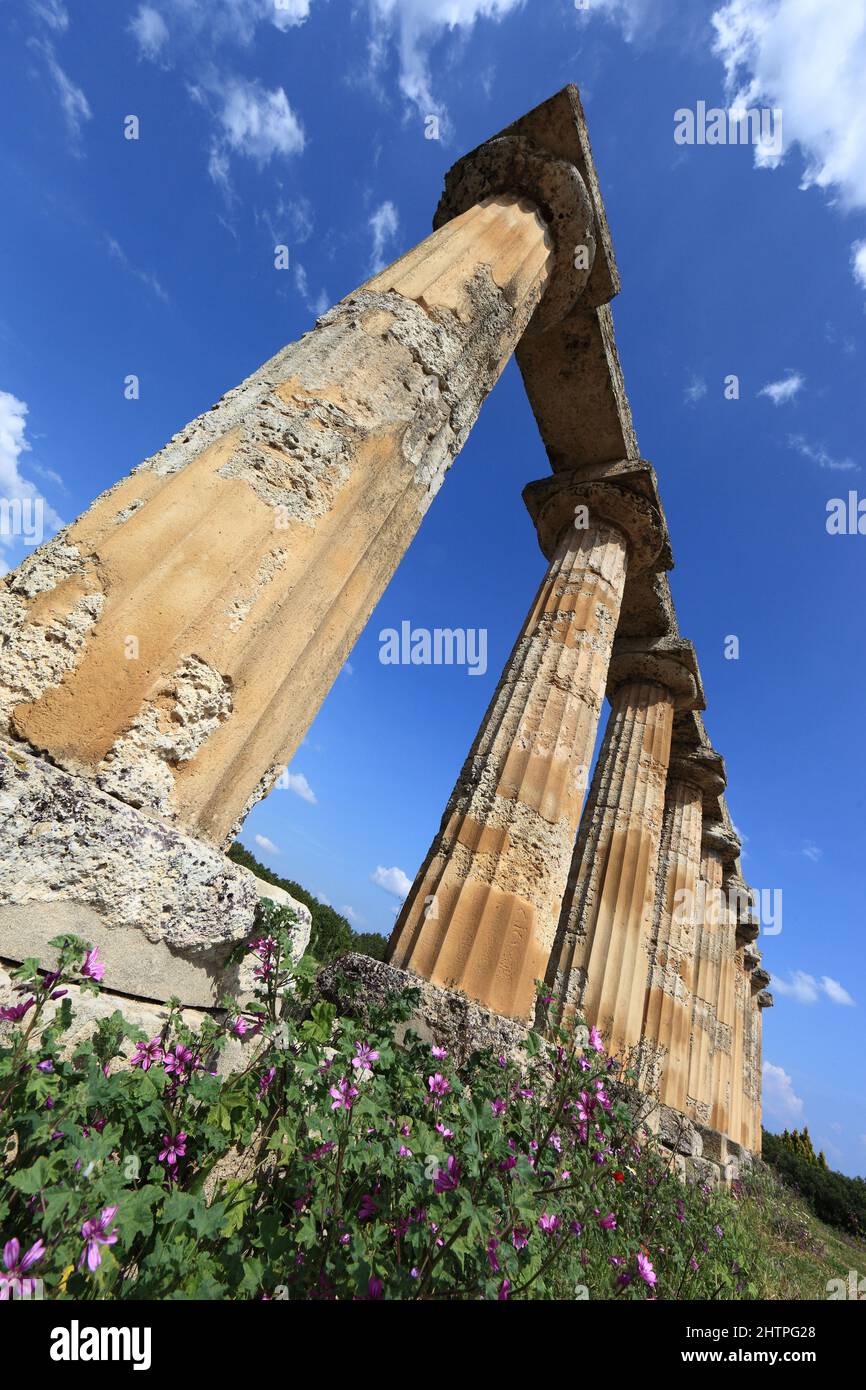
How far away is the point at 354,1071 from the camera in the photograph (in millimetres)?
2000

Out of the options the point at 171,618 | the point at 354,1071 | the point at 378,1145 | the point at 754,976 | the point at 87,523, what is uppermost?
the point at 754,976

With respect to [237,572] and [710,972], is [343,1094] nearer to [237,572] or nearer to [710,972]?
[237,572]

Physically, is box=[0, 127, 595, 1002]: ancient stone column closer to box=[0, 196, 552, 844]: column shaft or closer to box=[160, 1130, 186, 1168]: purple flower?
box=[0, 196, 552, 844]: column shaft

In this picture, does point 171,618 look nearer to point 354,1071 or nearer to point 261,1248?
point 354,1071

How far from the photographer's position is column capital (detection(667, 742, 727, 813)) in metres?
11.2

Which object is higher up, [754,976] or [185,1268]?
[754,976]

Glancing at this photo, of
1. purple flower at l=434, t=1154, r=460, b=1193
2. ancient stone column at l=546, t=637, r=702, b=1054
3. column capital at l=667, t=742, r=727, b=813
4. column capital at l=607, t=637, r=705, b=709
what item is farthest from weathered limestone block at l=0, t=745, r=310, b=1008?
column capital at l=667, t=742, r=727, b=813

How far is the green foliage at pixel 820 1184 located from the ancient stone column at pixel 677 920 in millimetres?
20322

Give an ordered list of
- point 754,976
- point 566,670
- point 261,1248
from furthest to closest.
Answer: point 754,976 < point 566,670 < point 261,1248

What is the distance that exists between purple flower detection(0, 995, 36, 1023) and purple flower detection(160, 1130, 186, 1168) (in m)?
0.54

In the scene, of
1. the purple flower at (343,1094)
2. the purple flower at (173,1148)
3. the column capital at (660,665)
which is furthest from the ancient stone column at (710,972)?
the purple flower at (173,1148)

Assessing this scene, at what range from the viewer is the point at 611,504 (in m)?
7.26
